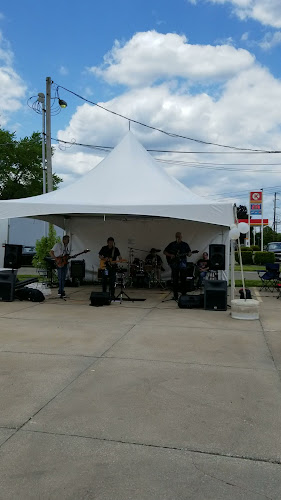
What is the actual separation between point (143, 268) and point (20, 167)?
27.4m

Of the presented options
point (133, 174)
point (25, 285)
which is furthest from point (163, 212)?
point (25, 285)

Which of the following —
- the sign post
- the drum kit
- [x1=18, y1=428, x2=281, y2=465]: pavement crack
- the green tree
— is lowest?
[x1=18, y1=428, x2=281, y2=465]: pavement crack

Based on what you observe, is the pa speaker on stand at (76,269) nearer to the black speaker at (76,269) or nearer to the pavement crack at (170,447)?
the black speaker at (76,269)

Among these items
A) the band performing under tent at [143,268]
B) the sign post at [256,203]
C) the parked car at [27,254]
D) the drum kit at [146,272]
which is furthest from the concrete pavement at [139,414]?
the sign post at [256,203]

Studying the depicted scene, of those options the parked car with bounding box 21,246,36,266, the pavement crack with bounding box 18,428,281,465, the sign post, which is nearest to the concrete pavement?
the pavement crack with bounding box 18,428,281,465

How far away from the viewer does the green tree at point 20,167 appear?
36.8 metres

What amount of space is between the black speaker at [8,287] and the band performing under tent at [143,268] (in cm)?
113

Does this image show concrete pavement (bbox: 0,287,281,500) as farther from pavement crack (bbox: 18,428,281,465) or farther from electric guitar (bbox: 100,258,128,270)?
electric guitar (bbox: 100,258,128,270)

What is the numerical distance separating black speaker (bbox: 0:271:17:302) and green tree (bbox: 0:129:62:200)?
2823cm

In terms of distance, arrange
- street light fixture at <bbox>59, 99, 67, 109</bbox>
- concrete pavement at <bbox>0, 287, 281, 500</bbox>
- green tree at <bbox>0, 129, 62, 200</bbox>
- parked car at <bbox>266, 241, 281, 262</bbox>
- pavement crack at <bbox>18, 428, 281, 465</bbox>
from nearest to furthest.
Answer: concrete pavement at <bbox>0, 287, 281, 500</bbox> < pavement crack at <bbox>18, 428, 281, 465</bbox> < street light fixture at <bbox>59, 99, 67, 109</bbox> < parked car at <bbox>266, 241, 281, 262</bbox> < green tree at <bbox>0, 129, 62, 200</bbox>

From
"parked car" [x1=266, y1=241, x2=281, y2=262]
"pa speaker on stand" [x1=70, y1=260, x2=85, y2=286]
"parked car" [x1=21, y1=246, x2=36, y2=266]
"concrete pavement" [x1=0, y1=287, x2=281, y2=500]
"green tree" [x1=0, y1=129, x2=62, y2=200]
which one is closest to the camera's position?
"concrete pavement" [x1=0, y1=287, x2=281, y2=500]

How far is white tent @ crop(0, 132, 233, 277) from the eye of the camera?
30.3ft

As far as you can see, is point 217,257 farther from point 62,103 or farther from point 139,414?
point 62,103

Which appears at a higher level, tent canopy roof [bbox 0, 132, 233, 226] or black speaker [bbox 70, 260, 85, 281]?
tent canopy roof [bbox 0, 132, 233, 226]
